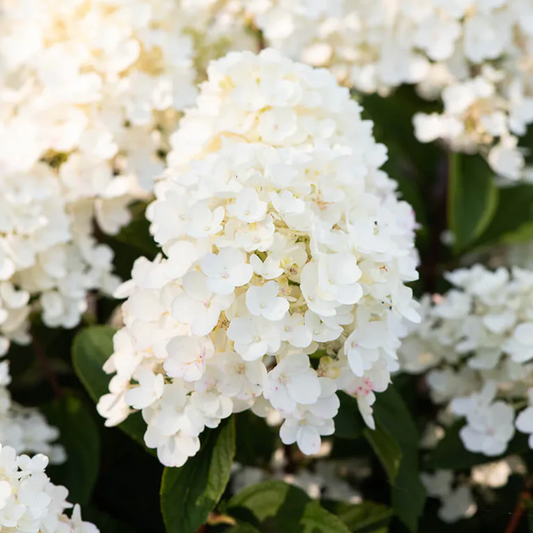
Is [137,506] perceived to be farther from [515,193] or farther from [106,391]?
[515,193]

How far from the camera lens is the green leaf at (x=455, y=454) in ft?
2.50

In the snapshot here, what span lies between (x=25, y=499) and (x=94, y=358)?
0.22 meters

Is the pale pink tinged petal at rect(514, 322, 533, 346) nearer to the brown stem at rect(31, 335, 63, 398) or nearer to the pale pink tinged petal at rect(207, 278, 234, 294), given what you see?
the pale pink tinged petal at rect(207, 278, 234, 294)

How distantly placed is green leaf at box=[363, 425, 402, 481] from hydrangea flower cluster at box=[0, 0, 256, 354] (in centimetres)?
35

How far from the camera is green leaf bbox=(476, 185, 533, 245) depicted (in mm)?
1016

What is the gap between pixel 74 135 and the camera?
80 cm

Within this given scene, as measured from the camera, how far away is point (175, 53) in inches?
34.5

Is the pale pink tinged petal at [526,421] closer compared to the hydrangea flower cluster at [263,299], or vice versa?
the hydrangea flower cluster at [263,299]

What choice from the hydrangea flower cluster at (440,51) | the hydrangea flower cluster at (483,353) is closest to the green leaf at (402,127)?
the hydrangea flower cluster at (440,51)

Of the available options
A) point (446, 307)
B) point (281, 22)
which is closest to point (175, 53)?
point (281, 22)

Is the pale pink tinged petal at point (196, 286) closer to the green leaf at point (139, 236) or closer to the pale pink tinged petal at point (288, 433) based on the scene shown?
the pale pink tinged petal at point (288, 433)

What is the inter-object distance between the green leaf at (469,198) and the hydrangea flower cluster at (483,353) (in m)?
0.14

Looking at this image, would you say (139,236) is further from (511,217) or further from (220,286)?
(511,217)

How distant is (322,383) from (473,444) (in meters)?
0.27
